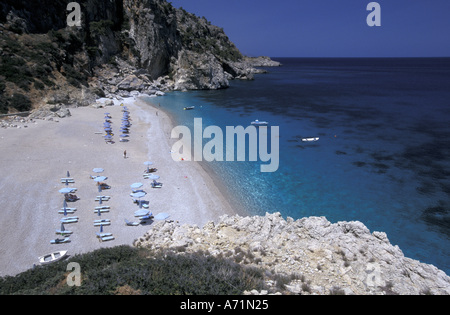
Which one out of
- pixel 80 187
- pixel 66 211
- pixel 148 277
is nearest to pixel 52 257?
pixel 66 211

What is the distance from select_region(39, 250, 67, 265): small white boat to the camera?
455 inches

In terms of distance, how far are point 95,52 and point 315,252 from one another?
187 ft

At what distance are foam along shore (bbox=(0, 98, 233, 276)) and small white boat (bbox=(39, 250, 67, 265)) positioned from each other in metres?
0.44

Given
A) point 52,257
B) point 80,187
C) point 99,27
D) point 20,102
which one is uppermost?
point 99,27

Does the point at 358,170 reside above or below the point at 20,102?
below

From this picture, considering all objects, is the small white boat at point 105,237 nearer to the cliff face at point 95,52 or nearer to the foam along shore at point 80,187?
the foam along shore at point 80,187

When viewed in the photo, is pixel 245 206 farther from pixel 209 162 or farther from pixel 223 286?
pixel 223 286

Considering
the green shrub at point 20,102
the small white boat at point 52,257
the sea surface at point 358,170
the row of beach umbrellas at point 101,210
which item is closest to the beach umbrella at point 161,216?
the row of beach umbrellas at point 101,210

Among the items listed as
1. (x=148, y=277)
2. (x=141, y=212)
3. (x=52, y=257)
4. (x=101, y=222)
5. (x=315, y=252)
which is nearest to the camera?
(x=148, y=277)

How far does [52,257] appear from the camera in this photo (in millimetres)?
11867

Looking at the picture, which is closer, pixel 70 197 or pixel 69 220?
pixel 69 220

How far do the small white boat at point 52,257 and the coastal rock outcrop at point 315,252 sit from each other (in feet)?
10.3

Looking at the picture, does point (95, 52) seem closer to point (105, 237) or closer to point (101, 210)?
point (101, 210)
